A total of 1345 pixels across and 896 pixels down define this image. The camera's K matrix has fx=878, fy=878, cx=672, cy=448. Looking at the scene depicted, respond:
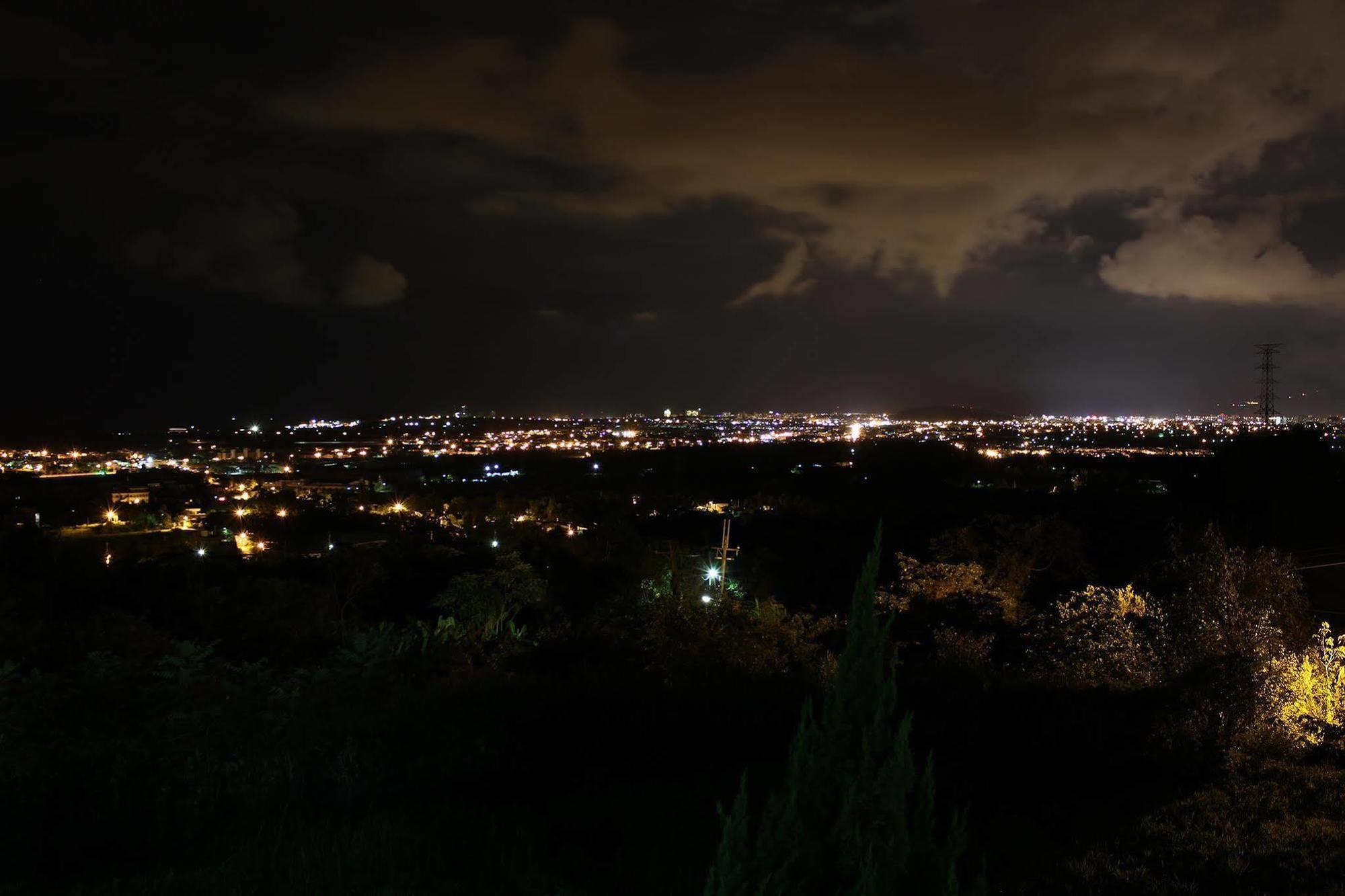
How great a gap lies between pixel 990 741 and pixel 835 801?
444 centimetres

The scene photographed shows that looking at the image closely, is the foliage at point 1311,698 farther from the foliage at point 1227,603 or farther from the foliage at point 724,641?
the foliage at point 724,641

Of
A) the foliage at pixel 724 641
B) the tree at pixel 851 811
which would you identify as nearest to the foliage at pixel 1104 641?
the foliage at pixel 724 641

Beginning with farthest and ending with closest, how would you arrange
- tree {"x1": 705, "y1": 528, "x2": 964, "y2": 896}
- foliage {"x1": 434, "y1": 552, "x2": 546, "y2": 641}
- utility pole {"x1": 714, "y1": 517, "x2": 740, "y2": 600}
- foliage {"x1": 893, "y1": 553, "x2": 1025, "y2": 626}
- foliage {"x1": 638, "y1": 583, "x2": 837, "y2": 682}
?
foliage {"x1": 434, "y1": 552, "x2": 546, "y2": 641}
utility pole {"x1": 714, "y1": 517, "x2": 740, "y2": 600}
foliage {"x1": 893, "y1": 553, "x2": 1025, "y2": 626}
foliage {"x1": 638, "y1": 583, "x2": 837, "y2": 682}
tree {"x1": 705, "y1": 528, "x2": 964, "y2": 896}

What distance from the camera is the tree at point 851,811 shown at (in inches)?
97.0

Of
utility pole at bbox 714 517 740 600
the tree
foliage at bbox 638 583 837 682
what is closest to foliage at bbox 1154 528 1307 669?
foliage at bbox 638 583 837 682

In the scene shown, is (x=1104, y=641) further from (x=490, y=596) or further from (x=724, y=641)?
(x=490, y=596)

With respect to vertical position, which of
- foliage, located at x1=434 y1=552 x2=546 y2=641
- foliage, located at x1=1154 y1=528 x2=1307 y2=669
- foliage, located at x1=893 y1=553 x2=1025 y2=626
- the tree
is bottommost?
foliage, located at x1=434 y1=552 x2=546 y2=641

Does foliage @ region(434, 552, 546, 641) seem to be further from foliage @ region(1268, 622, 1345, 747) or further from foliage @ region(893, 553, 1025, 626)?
foliage @ region(1268, 622, 1345, 747)

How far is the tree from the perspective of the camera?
2.46 m

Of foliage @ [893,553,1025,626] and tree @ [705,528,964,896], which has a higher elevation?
tree @ [705,528,964,896]

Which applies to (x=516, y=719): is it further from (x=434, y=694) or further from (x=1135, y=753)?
(x=1135, y=753)

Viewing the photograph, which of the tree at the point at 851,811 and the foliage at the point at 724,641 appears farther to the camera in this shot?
the foliage at the point at 724,641

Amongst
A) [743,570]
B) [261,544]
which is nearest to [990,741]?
[743,570]

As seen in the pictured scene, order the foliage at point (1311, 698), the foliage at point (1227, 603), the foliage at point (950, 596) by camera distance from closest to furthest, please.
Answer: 1. the foliage at point (1311, 698)
2. the foliage at point (1227, 603)
3. the foliage at point (950, 596)
